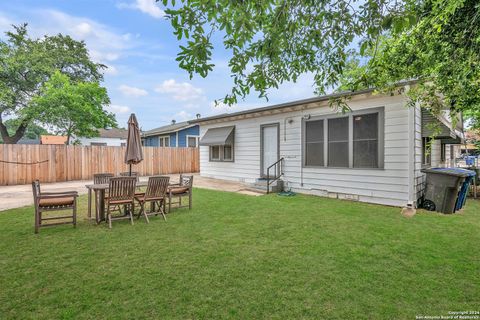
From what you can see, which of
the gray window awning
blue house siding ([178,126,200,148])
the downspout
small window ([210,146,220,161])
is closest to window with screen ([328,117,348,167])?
the downspout

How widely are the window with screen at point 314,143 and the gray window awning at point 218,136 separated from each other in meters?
3.77

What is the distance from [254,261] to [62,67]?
25.3 metres

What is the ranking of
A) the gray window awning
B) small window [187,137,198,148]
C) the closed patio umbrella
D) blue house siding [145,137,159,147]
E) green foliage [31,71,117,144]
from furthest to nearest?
blue house siding [145,137,159,147], small window [187,137,198,148], green foliage [31,71,117,144], the gray window awning, the closed patio umbrella

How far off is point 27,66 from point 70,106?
20.9 feet

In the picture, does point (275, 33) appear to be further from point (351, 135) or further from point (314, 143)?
point (314, 143)

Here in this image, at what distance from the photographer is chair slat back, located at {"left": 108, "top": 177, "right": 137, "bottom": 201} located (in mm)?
5016

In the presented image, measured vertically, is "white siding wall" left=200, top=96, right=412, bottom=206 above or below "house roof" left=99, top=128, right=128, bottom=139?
below

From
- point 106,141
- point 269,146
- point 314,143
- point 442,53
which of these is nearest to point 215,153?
point 269,146

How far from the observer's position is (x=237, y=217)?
5.78 meters

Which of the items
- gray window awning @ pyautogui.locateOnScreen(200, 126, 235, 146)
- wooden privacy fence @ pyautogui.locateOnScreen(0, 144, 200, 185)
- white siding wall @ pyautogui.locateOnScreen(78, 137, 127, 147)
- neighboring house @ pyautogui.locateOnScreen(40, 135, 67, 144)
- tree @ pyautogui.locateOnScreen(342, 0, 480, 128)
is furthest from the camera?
white siding wall @ pyautogui.locateOnScreen(78, 137, 127, 147)

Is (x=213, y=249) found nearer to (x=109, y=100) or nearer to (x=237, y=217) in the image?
(x=237, y=217)

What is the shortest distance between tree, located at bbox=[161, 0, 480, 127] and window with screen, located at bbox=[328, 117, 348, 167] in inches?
174

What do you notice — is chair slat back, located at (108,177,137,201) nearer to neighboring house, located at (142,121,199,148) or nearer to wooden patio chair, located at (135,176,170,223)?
wooden patio chair, located at (135,176,170,223)

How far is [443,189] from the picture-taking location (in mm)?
6305
